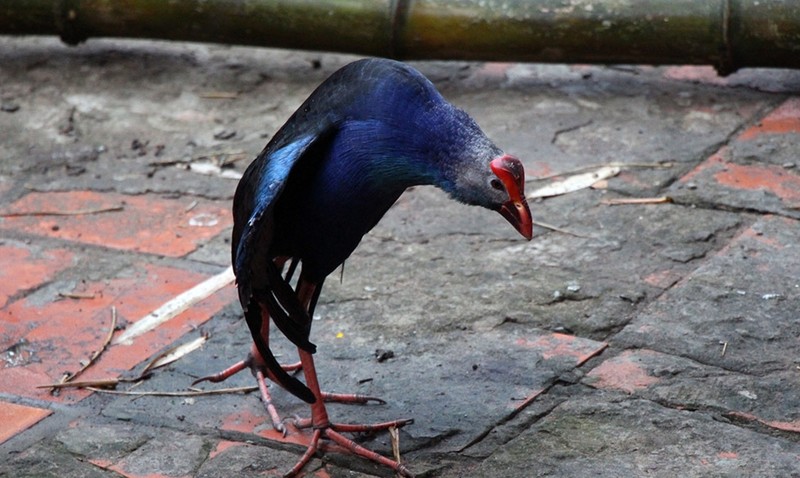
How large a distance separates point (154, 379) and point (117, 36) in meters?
2.57

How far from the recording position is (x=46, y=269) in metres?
4.19

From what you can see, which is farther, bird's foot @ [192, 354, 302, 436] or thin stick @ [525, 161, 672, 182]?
thin stick @ [525, 161, 672, 182]

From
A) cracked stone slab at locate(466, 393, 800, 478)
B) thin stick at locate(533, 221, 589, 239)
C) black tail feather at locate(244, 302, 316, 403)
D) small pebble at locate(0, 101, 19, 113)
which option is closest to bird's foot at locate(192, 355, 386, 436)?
black tail feather at locate(244, 302, 316, 403)

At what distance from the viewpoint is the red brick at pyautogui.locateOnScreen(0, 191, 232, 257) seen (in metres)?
4.36

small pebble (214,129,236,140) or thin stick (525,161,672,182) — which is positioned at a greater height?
thin stick (525,161,672,182)

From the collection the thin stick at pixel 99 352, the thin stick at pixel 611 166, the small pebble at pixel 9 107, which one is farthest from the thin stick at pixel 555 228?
the small pebble at pixel 9 107

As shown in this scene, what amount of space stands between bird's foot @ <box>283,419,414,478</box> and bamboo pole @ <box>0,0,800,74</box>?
7.66ft

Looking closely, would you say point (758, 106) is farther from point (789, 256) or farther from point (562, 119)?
point (789, 256)

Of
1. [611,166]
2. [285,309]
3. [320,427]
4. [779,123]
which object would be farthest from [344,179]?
[779,123]

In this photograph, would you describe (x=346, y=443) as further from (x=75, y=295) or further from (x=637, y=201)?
(x=637, y=201)

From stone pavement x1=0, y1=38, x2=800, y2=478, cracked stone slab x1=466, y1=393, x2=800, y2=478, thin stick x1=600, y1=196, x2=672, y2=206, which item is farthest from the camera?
thin stick x1=600, y1=196, x2=672, y2=206

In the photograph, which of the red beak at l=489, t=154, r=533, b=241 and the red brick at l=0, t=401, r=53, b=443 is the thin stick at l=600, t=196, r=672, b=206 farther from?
the red brick at l=0, t=401, r=53, b=443

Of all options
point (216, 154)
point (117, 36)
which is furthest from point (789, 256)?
point (117, 36)

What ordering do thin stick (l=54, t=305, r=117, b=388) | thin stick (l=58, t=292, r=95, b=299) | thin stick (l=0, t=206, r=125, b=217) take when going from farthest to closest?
thin stick (l=0, t=206, r=125, b=217), thin stick (l=58, t=292, r=95, b=299), thin stick (l=54, t=305, r=117, b=388)
